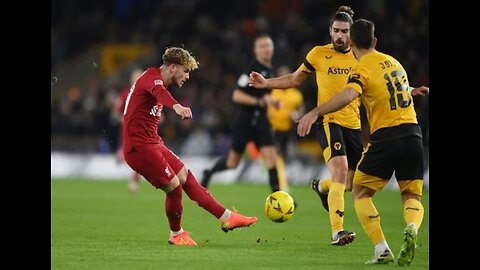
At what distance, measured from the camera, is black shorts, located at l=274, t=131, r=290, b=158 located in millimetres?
20000

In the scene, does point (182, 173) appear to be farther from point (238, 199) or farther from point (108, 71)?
point (108, 71)

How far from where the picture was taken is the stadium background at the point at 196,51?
2297cm

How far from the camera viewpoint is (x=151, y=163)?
9695 millimetres

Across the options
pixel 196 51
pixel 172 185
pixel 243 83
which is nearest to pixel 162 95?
pixel 172 185

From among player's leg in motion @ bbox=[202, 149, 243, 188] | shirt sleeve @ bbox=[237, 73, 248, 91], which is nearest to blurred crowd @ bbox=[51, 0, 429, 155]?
player's leg in motion @ bbox=[202, 149, 243, 188]

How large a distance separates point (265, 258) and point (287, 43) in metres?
18.4

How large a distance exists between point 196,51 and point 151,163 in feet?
63.5

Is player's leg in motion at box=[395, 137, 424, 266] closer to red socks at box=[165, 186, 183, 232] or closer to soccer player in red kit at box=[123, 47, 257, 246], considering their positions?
soccer player in red kit at box=[123, 47, 257, 246]

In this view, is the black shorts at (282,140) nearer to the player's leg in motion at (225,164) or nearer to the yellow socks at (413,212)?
the player's leg in motion at (225,164)

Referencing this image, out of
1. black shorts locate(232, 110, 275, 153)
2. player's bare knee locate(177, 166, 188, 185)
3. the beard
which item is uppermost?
the beard

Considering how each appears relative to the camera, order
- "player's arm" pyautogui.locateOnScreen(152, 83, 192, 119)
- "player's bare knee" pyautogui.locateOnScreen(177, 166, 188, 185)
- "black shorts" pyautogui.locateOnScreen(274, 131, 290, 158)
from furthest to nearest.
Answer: "black shorts" pyautogui.locateOnScreen(274, 131, 290, 158) → "player's bare knee" pyautogui.locateOnScreen(177, 166, 188, 185) → "player's arm" pyautogui.locateOnScreen(152, 83, 192, 119)

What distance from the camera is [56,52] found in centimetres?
3216

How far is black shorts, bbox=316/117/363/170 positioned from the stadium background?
932 cm
